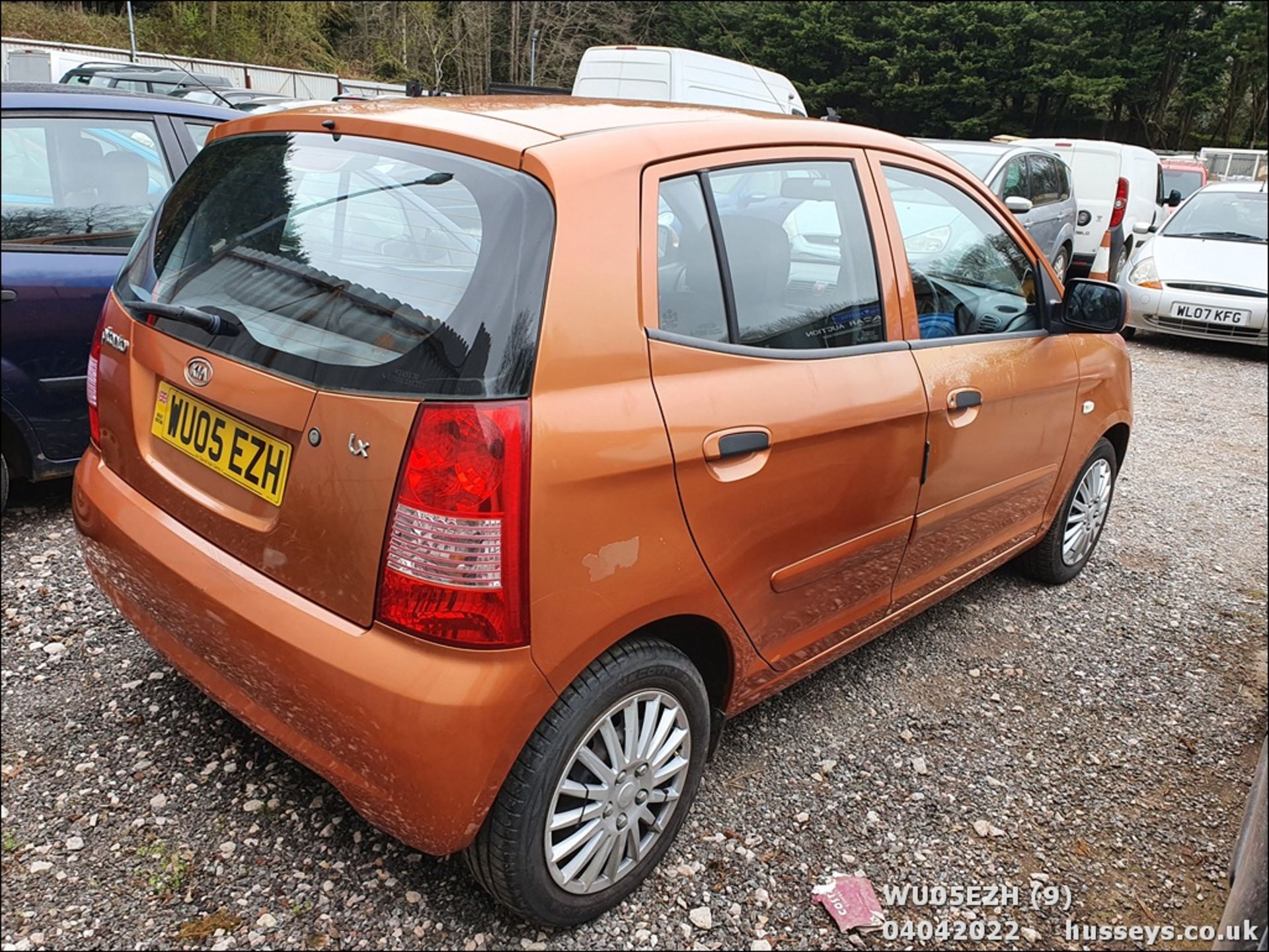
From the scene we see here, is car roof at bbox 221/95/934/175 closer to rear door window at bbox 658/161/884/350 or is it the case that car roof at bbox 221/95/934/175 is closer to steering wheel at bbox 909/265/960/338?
rear door window at bbox 658/161/884/350

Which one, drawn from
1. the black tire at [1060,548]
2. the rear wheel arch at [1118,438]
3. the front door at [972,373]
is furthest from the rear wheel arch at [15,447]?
the rear wheel arch at [1118,438]

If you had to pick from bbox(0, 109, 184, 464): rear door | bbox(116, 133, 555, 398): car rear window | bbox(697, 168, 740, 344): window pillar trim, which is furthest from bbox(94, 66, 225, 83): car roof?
bbox(697, 168, 740, 344): window pillar trim

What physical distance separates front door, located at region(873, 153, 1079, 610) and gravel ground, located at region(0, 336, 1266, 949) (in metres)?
0.49

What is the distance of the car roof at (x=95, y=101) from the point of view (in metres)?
3.86

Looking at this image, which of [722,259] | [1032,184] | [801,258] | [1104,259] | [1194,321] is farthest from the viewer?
[1104,259]

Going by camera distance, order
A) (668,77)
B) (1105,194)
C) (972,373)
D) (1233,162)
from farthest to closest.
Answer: (1233,162)
(1105,194)
(668,77)
(972,373)

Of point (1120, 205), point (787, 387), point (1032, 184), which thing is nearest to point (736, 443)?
point (787, 387)

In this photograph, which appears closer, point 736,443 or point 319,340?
point 319,340

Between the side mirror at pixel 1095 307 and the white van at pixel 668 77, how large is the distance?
27.8 ft

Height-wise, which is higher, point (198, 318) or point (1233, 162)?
point (1233, 162)

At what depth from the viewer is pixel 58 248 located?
375 cm

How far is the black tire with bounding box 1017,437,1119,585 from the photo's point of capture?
12.7ft

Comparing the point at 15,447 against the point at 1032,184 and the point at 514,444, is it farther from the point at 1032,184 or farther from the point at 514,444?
the point at 1032,184

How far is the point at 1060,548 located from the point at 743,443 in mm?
2427
